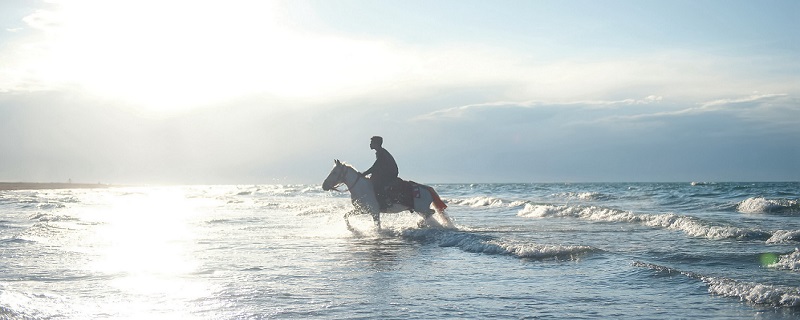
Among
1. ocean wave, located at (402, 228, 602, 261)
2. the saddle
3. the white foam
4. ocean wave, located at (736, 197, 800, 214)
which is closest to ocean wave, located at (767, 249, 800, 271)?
the white foam

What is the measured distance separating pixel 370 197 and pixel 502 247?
5.61 meters

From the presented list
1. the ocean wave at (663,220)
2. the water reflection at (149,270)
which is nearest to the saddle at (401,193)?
the water reflection at (149,270)

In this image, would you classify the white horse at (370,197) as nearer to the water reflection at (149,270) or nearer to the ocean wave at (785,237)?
the water reflection at (149,270)

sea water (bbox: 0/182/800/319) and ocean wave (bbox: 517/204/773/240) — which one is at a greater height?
sea water (bbox: 0/182/800/319)

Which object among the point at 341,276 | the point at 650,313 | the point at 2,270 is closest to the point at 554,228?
the point at 341,276

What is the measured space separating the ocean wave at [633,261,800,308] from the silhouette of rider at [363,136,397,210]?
30.7 feet

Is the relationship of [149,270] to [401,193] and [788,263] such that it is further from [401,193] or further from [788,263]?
[788,263]

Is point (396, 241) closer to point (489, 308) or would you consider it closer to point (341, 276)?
point (341, 276)

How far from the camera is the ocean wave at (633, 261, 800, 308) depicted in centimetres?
621

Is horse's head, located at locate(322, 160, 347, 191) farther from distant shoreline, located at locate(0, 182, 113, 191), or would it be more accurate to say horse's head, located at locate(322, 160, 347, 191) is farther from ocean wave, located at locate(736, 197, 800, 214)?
distant shoreline, located at locate(0, 182, 113, 191)

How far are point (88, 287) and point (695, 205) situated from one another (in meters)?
25.0

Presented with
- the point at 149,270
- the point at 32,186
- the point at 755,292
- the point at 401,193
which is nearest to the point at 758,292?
Result: the point at 755,292

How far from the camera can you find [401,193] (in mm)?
16203

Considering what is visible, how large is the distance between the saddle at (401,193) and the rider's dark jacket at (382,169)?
175 millimetres
